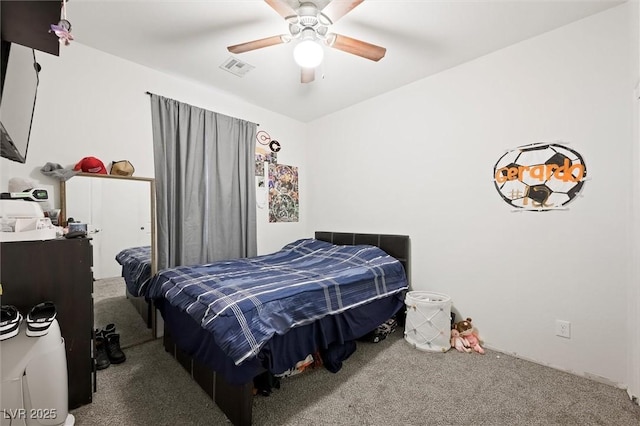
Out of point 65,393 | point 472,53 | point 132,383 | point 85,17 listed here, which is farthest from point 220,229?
Result: point 472,53

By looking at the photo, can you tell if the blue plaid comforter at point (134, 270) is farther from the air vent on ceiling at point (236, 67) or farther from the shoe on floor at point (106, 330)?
the air vent on ceiling at point (236, 67)

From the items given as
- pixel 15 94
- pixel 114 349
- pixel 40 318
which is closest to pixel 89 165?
pixel 15 94

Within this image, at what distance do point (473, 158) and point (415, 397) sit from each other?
1945 mm

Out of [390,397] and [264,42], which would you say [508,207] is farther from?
[264,42]

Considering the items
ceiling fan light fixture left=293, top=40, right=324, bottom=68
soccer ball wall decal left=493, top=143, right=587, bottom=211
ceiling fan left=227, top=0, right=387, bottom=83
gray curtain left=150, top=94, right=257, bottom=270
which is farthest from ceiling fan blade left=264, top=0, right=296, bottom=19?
soccer ball wall decal left=493, top=143, right=587, bottom=211

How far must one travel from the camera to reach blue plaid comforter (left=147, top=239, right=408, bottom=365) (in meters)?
1.45

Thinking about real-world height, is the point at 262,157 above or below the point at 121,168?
above

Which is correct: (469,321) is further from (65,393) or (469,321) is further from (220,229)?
(65,393)

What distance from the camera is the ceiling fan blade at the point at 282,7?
4.96 feet

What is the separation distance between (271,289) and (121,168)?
66.8 inches

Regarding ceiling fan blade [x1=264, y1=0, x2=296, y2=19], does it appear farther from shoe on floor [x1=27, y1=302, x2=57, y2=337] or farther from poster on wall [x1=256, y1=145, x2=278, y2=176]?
shoe on floor [x1=27, y1=302, x2=57, y2=337]

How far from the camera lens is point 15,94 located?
1.15 metres

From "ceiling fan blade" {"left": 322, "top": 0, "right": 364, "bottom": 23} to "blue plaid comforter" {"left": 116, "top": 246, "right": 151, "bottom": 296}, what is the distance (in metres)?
2.39

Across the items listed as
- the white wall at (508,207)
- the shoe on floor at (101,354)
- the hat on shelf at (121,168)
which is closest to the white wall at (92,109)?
the hat on shelf at (121,168)
